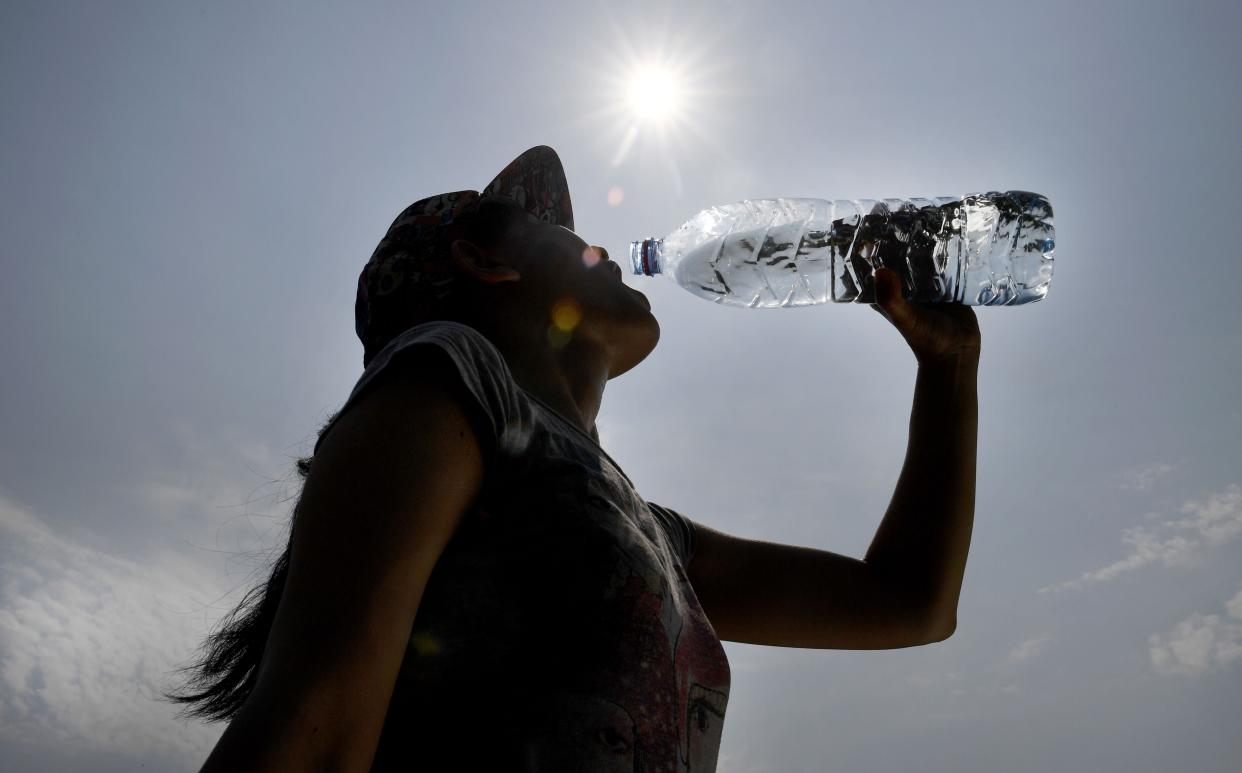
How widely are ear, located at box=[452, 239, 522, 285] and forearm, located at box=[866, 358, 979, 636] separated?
1366mm

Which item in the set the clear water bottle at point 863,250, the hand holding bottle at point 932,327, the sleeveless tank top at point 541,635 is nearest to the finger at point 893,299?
the hand holding bottle at point 932,327

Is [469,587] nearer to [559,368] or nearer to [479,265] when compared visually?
[559,368]

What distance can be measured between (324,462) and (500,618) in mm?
371

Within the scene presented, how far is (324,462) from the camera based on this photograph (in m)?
1.18

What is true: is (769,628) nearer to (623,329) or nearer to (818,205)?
(623,329)

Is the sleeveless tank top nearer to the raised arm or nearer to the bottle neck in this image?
the raised arm

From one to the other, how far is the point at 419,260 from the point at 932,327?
162 centimetres

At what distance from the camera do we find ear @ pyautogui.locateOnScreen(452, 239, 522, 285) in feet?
7.27

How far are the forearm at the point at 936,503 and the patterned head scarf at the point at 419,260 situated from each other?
1484 mm

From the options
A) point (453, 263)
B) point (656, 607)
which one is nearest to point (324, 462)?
point (656, 607)

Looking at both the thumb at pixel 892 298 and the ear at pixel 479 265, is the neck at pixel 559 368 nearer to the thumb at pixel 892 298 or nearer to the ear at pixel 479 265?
the ear at pixel 479 265

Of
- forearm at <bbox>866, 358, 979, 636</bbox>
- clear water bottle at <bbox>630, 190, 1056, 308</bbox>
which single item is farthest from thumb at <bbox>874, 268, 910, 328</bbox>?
clear water bottle at <bbox>630, 190, 1056, 308</bbox>

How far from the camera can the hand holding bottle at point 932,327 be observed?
245 centimetres

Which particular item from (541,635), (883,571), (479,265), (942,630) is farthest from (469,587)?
(942,630)
